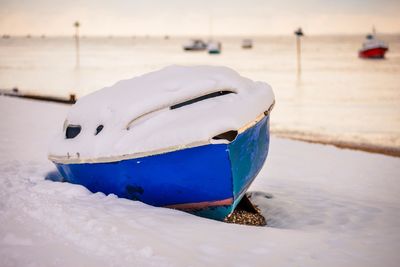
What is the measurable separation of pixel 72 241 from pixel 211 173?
1.67 m

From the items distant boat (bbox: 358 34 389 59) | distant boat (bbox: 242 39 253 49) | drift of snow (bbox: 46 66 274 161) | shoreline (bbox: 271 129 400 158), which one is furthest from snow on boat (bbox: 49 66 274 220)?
distant boat (bbox: 242 39 253 49)

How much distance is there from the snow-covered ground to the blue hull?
173mm

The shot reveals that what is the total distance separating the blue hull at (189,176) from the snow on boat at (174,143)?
0.01m

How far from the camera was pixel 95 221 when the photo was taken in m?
4.22

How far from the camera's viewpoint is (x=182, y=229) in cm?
436

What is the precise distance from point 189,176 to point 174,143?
465 mm

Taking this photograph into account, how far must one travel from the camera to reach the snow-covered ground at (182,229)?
3668 mm

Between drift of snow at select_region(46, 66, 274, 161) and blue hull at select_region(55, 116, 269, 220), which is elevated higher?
drift of snow at select_region(46, 66, 274, 161)

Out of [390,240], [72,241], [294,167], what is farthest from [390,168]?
[72,241]

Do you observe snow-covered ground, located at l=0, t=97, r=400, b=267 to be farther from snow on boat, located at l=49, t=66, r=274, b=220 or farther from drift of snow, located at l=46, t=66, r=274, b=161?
drift of snow, located at l=46, t=66, r=274, b=161

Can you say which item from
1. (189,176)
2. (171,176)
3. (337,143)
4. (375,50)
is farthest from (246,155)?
(375,50)

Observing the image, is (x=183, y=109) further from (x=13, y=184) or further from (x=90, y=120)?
(x=13, y=184)

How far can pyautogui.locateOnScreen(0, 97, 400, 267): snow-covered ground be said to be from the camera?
3668 mm

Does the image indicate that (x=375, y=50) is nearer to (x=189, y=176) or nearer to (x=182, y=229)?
(x=189, y=176)
